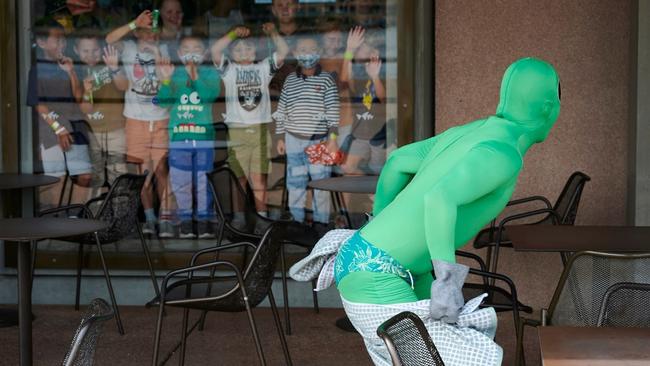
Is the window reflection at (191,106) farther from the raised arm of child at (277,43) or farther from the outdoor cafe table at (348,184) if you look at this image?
the outdoor cafe table at (348,184)

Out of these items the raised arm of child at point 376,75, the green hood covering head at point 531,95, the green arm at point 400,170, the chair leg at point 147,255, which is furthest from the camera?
the raised arm of child at point 376,75

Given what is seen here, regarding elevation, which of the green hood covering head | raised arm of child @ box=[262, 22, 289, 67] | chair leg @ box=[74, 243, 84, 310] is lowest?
chair leg @ box=[74, 243, 84, 310]

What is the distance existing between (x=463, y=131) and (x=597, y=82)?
12.4ft

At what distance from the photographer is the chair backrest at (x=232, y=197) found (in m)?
6.72

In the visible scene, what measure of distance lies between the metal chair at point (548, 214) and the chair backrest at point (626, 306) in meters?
2.29

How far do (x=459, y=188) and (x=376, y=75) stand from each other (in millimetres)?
4170

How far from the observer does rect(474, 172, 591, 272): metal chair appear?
20.0ft

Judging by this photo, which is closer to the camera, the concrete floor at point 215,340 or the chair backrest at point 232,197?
the concrete floor at point 215,340

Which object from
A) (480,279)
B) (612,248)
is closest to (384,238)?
(612,248)

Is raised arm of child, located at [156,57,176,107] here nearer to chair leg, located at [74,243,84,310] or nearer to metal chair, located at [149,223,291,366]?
chair leg, located at [74,243,84,310]

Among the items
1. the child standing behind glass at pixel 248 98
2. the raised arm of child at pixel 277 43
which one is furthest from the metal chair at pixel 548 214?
the raised arm of child at pixel 277 43

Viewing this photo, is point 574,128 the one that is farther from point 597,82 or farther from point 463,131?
point 463,131

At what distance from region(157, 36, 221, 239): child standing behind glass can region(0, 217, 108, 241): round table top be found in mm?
2005

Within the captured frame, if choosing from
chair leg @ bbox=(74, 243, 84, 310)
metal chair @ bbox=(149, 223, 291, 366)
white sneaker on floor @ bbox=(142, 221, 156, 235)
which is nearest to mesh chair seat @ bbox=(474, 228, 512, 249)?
metal chair @ bbox=(149, 223, 291, 366)
